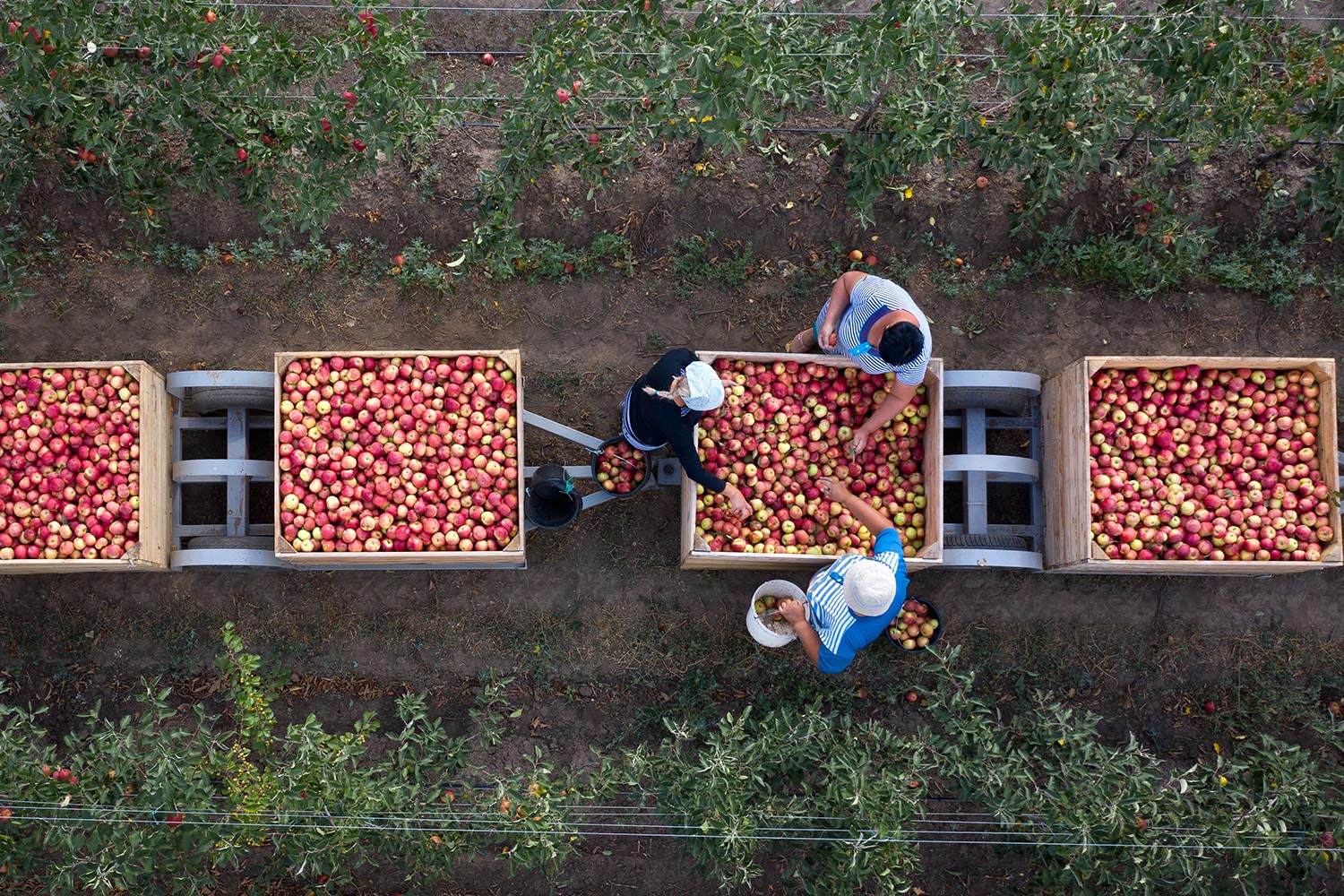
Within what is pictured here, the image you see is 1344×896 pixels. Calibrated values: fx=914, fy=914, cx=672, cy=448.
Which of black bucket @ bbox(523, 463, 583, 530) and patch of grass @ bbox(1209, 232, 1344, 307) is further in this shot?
patch of grass @ bbox(1209, 232, 1344, 307)

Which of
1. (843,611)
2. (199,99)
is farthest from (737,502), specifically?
(199,99)

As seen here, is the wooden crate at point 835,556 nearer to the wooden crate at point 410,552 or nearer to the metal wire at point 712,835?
the wooden crate at point 410,552

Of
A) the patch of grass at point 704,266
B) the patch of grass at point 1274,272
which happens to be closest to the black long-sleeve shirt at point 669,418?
the patch of grass at point 704,266

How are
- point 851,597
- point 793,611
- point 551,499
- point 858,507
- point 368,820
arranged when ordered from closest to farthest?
point 851,597
point 368,820
point 858,507
point 793,611
point 551,499

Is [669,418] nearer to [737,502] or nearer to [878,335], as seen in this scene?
[737,502]

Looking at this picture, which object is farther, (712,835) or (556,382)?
(556,382)

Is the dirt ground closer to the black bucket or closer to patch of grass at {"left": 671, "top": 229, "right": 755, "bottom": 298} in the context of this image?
patch of grass at {"left": 671, "top": 229, "right": 755, "bottom": 298}

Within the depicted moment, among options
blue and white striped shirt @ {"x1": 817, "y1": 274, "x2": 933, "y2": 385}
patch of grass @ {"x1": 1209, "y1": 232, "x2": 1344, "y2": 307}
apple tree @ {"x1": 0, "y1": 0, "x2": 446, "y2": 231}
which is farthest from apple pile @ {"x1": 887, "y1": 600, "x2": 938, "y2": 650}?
apple tree @ {"x1": 0, "y1": 0, "x2": 446, "y2": 231}
